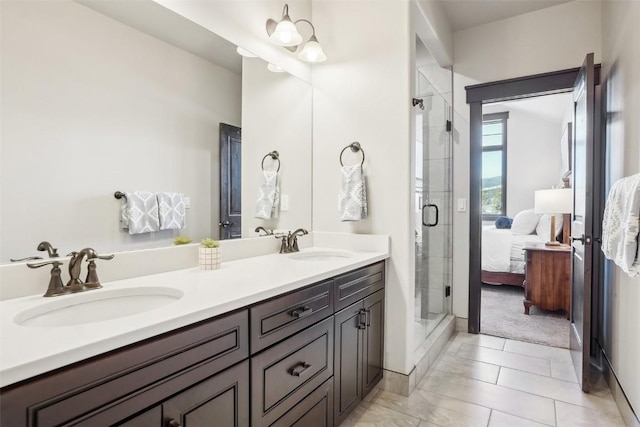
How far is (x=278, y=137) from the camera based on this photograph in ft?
7.67

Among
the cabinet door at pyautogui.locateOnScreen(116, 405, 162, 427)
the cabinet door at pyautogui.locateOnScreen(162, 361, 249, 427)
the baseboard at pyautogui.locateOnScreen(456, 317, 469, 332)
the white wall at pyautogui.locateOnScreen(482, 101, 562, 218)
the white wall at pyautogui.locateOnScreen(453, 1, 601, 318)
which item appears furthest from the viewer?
the white wall at pyautogui.locateOnScreen(482, 101, 562, 218)

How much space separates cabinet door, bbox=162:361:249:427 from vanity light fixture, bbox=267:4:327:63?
5.70 ft

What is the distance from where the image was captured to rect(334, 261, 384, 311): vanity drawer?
1712mm

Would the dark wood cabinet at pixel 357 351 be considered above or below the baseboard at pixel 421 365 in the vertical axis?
above

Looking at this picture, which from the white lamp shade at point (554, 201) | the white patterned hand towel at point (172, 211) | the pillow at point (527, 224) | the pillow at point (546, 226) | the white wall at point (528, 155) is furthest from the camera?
the white wall at point (528, 155)

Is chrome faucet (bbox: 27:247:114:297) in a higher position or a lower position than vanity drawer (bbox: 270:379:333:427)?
higher

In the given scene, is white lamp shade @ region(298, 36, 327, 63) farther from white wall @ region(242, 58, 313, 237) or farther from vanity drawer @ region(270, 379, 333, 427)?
vanity drawer @ region(270, 379, 333, 427)

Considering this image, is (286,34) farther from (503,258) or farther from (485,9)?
(503,258)

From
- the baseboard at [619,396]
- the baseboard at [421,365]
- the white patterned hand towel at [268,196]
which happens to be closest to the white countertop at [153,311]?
the white patterned hand towel at [268,196]

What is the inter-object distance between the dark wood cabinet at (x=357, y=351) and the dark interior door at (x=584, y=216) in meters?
1.24

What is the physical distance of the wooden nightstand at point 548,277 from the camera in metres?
3.54

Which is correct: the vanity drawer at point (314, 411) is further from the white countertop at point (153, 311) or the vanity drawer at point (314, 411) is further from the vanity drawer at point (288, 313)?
the white countertop at point (153, 311)

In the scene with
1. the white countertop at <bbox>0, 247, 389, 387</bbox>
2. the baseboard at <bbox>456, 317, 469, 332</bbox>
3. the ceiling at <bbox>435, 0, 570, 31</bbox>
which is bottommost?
the baseboard at <bbox>456, 317, 469, 332</bbox>

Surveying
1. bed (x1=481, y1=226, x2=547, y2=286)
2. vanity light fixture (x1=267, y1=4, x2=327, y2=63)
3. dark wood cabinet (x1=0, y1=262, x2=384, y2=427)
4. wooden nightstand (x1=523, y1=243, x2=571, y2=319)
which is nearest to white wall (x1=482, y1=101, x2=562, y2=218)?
bed (x1=481, y1=226, x2=547, y2=286)
